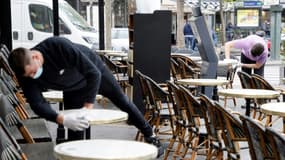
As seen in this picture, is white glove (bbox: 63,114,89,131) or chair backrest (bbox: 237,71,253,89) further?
chair backrest (bbox: 237,71,253,89)

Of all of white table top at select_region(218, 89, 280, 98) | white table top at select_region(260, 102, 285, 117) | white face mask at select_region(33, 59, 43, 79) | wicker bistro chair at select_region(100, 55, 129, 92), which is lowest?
wicker bistro chair at select_region(100, 55, 129, 92)

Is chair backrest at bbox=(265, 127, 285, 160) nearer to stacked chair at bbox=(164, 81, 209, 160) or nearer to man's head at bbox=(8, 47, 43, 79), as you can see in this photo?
man's head at bbox=(8, 47, 43, 79)

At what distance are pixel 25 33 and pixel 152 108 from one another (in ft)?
22.3

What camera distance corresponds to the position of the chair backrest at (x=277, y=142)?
10.4ft

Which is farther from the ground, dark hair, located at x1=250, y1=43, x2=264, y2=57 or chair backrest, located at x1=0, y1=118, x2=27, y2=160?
dark hair, located at x1=250, y1=43, x2=264, y2=57

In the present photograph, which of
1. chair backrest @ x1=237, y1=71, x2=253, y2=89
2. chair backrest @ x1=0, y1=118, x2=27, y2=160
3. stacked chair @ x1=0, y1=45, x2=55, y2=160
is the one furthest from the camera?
chair backrest @ x1=237, y1=71, x2=253, y2=89

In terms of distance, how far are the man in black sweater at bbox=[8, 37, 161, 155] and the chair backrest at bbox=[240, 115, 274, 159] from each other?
3.70 ft

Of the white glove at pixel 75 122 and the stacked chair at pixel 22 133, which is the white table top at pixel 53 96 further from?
the white glove at pixel 75 122

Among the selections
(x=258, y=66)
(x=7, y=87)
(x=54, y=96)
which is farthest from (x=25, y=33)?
(x=54, y=96)

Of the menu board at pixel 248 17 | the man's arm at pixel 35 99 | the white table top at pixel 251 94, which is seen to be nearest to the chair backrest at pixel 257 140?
the man's arm at pixel 35 99

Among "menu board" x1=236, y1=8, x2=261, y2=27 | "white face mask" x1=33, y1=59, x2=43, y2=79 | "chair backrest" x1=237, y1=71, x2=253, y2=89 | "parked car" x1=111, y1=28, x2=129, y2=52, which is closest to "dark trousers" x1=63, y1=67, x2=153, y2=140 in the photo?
"white face mask" x1=33, y1=59, x2=43, y2=79

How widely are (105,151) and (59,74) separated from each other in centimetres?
131

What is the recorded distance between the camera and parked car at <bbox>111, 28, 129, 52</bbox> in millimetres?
17562

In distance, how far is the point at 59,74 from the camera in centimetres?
466
